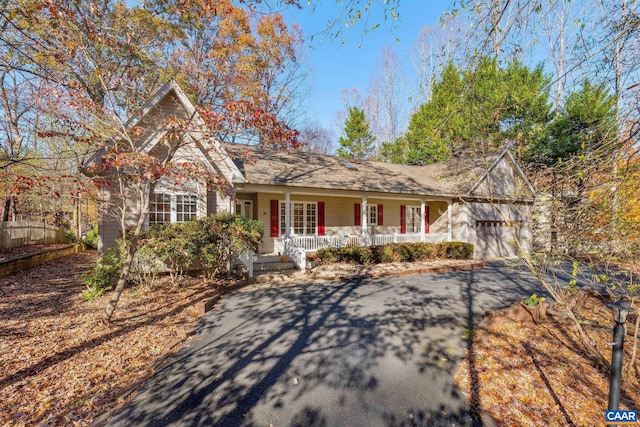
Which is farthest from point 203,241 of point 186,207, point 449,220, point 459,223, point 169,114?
point 459,223

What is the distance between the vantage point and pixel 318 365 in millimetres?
4055

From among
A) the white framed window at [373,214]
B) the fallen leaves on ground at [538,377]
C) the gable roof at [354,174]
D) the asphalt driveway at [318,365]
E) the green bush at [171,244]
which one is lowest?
the fallen leaves on ground at [538,377]

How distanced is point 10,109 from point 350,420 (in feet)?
61.7

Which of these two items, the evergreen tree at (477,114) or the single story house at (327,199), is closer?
the evergreen tree at (477,114)

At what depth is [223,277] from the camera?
9.08 metres

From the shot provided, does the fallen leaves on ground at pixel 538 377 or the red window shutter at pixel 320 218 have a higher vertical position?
the red window shutter at pixel 320 218

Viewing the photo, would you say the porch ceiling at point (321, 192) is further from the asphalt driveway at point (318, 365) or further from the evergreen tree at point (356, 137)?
the evergreen tree at point (356, 137)

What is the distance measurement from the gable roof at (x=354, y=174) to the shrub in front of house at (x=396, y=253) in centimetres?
258

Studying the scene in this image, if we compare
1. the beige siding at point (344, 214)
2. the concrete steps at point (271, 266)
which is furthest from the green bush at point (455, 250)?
the concrete steps at point (271, 266)

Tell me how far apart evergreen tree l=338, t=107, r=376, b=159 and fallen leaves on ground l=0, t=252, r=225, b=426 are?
22.6 m

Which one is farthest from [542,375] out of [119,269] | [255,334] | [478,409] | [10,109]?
[10,109]

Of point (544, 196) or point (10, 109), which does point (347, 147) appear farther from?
point (544, 196)

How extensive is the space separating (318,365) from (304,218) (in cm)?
989

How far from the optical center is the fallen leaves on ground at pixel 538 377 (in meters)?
3.16
